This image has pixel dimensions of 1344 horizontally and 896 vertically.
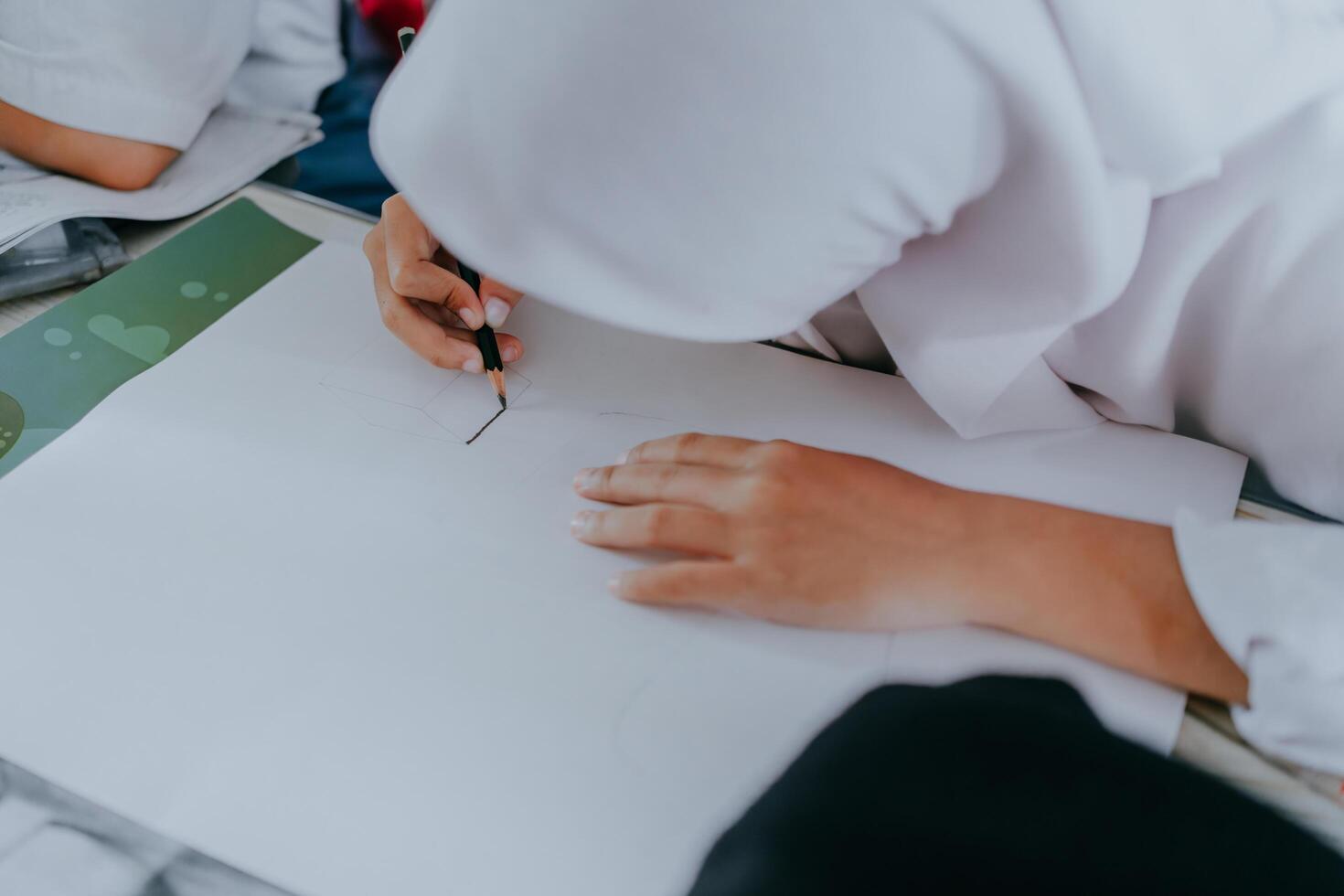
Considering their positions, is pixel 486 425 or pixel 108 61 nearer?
pixel 486 425

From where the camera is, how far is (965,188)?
0.32 metres

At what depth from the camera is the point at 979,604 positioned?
37 centimetres

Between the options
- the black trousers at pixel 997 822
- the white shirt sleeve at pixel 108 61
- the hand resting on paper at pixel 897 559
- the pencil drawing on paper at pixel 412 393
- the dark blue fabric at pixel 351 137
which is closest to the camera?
the black trousers at pixel 997 822

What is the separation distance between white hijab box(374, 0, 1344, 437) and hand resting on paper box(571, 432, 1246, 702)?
0.08 meters

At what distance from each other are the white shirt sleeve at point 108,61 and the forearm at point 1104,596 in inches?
23.1

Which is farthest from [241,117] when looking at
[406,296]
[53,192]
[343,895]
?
[343,895]

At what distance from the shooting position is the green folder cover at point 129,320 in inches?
18.8

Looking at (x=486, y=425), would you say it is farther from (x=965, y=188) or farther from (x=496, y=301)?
(x=965, y=188)

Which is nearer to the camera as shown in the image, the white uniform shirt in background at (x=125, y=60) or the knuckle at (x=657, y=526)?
the knuckle at (x=657, y=526)

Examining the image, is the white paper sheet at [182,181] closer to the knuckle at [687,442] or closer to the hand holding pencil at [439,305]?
the hand holding pencil at [439,305]

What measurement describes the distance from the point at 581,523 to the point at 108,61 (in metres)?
0.46

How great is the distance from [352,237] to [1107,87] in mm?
450

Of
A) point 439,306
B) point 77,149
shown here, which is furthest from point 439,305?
point 77,149

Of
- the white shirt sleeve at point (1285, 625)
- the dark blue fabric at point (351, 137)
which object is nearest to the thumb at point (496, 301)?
the dark blue fabric at point (351, 137)
